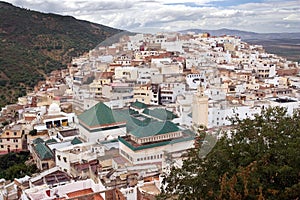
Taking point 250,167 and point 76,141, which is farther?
point 76,141

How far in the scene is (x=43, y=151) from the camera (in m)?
12.6

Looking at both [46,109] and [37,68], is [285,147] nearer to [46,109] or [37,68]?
[46,109]

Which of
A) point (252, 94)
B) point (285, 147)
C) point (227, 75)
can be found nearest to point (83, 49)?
point (227, 75)

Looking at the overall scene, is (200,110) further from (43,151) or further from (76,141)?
(43,151)

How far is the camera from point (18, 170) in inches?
478

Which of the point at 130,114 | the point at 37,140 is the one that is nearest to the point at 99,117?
the point at 130,114

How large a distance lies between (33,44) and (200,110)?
28.2 m

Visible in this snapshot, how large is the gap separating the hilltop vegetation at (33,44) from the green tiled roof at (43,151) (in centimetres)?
1094

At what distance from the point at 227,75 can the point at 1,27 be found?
1047 inches

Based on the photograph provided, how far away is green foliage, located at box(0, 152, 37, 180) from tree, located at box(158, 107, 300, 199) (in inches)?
300

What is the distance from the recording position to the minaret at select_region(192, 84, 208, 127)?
41.9ft

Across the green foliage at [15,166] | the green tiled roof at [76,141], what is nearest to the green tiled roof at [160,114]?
the green tiled roof at [76,141]

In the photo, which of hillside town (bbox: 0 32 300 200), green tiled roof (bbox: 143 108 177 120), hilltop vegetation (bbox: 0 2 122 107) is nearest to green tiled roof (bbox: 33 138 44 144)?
hillside town (bbox: 0 32 300 200)

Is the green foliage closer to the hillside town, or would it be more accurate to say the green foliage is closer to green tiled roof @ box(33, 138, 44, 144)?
the hillside town
